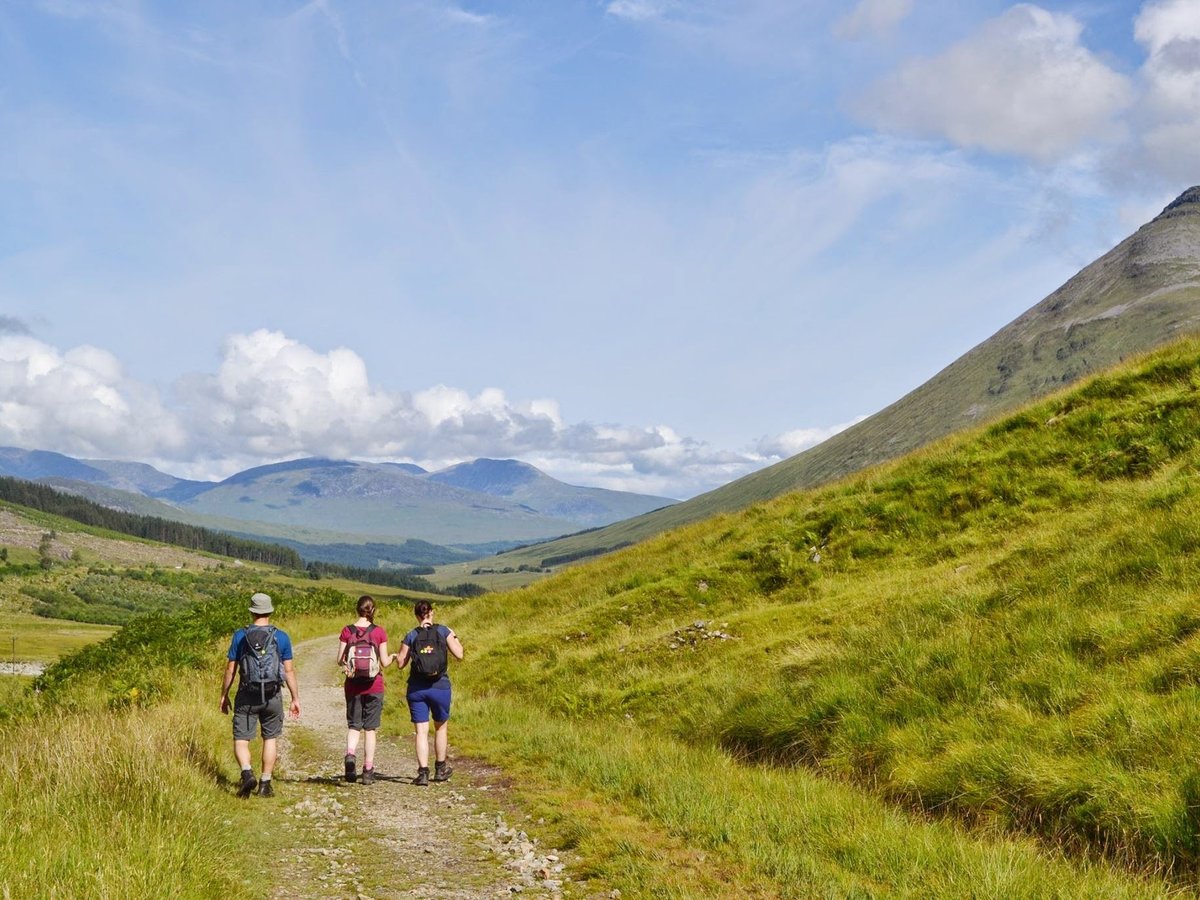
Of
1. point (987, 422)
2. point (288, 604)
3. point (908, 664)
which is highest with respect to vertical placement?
point (987, 422)

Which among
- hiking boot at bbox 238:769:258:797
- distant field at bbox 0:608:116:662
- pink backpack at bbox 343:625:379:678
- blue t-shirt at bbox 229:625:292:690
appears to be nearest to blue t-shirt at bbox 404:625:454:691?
pink backpack at bbox 343:625:379:678

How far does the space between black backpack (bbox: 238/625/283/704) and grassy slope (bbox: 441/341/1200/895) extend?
14.9 feet

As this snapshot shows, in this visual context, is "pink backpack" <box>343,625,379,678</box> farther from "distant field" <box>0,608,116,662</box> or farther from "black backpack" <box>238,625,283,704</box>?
"distant field" <box>0,608,116,662</box>

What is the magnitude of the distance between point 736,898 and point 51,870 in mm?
5932

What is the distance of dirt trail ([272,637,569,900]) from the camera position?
25.8ft

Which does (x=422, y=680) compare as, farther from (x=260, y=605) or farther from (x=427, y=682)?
(x=260, y=605)

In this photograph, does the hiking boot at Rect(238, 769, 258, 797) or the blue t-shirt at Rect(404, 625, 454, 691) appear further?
the blue t-shirt at Rect(404, 625, 454, 691)

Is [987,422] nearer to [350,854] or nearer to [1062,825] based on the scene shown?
[1062,825]

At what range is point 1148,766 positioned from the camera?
779cm

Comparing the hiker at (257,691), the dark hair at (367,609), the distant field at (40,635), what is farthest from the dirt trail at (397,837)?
the distant field at (40,635)

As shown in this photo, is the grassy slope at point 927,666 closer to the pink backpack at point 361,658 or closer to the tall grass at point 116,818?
the pink backpack at point 361,658

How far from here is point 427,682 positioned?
13000 millimetres

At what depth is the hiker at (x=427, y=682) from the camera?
12.8m

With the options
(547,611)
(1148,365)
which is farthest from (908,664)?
(547,611)
